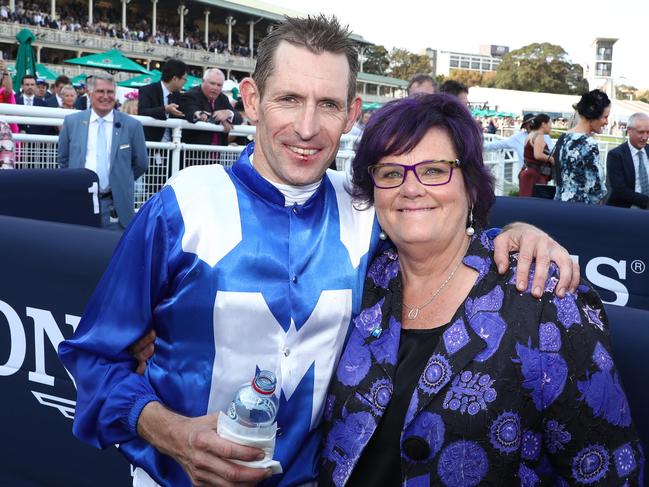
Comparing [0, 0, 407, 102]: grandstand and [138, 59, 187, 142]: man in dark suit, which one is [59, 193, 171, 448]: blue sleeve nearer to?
[138, 59, 187, 142]: man in dark suit

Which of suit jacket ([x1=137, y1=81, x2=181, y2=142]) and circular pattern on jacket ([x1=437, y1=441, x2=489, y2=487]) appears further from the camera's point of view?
suit jacket ([x1=137, y1=81, x2=181, y2=142])

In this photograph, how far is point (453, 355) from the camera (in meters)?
1.90

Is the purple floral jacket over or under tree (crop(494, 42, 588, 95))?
under

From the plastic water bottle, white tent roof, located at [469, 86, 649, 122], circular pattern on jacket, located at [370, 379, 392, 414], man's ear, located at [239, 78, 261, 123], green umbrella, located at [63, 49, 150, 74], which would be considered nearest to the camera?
the plastic water bottle

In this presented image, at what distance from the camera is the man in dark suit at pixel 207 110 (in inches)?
327

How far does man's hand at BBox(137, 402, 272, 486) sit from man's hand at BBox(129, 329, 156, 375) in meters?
0.17

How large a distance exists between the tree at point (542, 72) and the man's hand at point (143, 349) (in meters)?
102

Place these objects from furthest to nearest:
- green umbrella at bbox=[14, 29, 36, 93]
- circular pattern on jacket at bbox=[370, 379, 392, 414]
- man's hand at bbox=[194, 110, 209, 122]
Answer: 1. green umbrella at bbox=[14, 29, 36, 93]
2. man's hand at bbox=[194, 110, 209, 122]
3. circular pattern on jacket at bbox=[370, 379, 392, 414]

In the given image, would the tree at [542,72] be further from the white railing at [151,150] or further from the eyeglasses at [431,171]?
the eyeglasses at [431,171]

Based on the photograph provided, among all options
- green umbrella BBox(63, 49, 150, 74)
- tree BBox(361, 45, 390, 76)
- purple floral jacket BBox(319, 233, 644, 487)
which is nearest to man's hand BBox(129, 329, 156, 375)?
purple floral jacket BBox(319, 233, 644, 487)

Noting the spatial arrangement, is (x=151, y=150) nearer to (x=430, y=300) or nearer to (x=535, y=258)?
(x=430, y=300)

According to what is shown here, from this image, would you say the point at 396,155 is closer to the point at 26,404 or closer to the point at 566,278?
the point at 566,278

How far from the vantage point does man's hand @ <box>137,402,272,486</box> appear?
1.68 meters

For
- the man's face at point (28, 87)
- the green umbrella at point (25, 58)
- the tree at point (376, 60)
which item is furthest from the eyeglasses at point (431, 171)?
the tree at point (376, 60)
